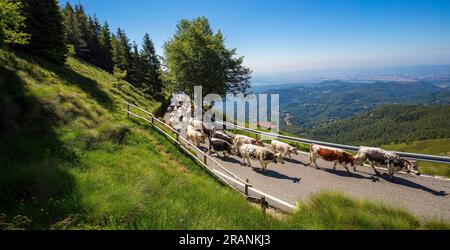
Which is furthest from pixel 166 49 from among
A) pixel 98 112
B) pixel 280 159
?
pixel 280 159

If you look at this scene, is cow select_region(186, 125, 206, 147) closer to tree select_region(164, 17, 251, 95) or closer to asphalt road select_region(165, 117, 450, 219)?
asphalt road select_region(165, 117, 450, 219)

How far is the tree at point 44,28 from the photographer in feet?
83.8

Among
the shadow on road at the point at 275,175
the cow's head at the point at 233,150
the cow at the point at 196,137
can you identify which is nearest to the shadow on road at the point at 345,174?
the shadow on road at the point at 275,175

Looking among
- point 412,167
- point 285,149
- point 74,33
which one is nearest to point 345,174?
point 412,167

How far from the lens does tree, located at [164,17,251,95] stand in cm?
2866

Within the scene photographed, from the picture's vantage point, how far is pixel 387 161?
11.9 meters

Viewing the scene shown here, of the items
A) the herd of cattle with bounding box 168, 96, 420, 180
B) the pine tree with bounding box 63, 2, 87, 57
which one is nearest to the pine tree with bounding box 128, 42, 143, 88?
the pine tree with bounding box 63, 2, 87, 57

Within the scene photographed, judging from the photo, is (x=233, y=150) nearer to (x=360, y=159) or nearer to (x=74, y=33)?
(x=360, y=159)

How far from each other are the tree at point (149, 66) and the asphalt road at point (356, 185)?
1684 inches

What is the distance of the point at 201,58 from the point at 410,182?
78.5 ft

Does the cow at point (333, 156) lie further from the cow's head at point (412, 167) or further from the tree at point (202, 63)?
the tree at point (202, 63)

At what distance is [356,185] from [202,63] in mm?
22540

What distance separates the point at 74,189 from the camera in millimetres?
6055
